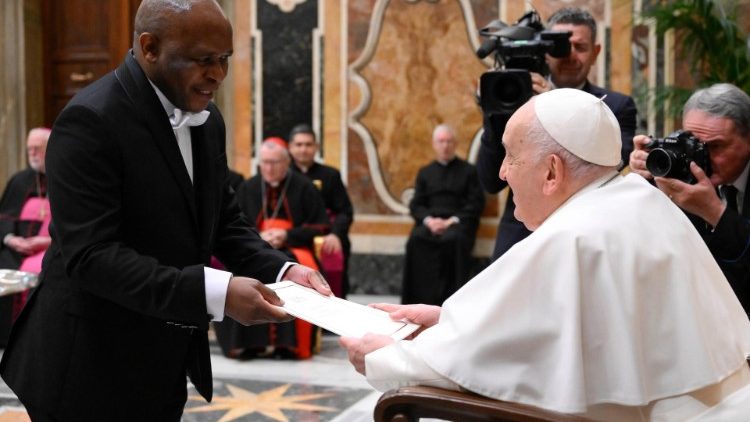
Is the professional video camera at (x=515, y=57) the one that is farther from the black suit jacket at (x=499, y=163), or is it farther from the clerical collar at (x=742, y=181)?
the clerical collar at (x=742, y=181)

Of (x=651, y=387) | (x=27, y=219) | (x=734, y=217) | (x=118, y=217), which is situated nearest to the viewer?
(x=651, y=387)

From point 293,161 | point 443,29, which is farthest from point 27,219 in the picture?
point 443,29

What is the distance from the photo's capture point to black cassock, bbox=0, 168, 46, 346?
7398 millimetres

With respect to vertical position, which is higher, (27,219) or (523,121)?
(523,121)

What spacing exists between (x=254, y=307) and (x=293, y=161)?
21.1 feet

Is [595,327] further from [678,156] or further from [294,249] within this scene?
[294,249]

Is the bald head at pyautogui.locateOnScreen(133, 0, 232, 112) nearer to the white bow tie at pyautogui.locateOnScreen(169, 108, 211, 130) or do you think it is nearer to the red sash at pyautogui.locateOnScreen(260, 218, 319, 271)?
the white bow tie at pyautogui.locateOnScreen(169, 108, 211, 130)

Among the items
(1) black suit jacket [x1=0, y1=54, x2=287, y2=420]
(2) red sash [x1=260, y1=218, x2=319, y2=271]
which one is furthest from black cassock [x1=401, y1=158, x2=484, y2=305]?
(1) black suit jacket [x1=0, y1=54, x2=287, y2=420]

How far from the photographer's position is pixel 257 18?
9727 mm

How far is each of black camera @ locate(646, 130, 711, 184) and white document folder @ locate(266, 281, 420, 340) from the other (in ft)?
3.95

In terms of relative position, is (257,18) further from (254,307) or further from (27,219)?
(254,307)

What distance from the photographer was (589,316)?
2209 millimetres

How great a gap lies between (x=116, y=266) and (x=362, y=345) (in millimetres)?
594

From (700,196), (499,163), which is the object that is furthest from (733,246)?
(499,163)
